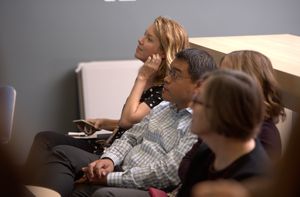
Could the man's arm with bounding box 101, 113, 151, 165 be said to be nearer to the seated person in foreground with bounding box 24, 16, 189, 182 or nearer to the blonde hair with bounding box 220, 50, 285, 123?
the seated person in foreground with bounding box 24, 16, 189, 182

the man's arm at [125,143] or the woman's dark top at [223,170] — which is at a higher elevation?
the woman's dark top at [223,170]

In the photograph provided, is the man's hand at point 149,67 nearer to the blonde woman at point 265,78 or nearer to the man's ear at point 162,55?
the man's ear at point 162,55

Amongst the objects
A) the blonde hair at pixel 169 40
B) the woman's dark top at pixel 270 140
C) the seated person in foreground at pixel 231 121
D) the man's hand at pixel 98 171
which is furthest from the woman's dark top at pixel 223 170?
the blonde hair at pixel 169 40

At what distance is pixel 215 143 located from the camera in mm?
1439

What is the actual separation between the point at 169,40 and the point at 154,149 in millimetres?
647

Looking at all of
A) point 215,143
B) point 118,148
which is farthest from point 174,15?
point 215,143

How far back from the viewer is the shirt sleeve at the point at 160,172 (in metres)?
2.05

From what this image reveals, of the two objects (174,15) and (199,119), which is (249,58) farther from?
(174,15)

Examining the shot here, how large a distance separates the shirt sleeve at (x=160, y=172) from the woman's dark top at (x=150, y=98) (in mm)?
470

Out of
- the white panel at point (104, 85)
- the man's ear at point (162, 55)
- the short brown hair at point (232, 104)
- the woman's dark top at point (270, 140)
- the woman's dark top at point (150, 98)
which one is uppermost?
the short brown hair at point (232, 104)

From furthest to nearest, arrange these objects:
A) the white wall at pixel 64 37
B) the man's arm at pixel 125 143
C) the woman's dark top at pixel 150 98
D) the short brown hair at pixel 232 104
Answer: the white wall at pixel 64 37, the woman's dark top at pixel 150 98, the man's arm at pixel 125 143, the short brown hair at pixel 232 104

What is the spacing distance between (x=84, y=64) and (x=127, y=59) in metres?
0.33

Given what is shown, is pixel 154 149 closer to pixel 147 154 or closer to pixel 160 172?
pixel 147 154

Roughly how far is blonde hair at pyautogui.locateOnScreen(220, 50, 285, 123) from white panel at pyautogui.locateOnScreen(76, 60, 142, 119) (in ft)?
6.10
